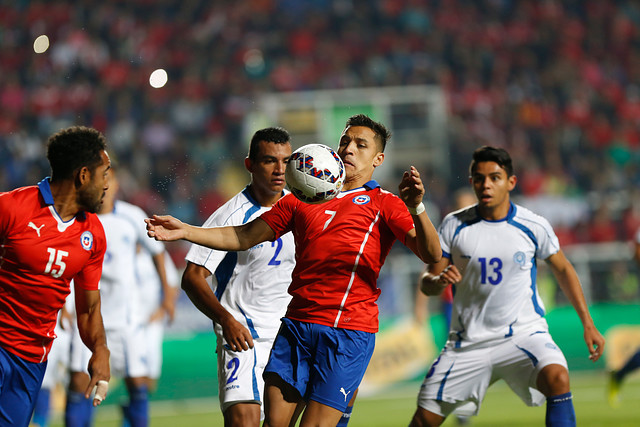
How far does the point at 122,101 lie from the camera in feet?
64.4

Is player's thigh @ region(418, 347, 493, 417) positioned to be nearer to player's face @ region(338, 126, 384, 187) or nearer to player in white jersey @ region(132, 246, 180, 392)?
player's face @ region(338, 126, 384, 187)

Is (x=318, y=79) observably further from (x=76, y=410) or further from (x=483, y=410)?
(x=76, y=410)

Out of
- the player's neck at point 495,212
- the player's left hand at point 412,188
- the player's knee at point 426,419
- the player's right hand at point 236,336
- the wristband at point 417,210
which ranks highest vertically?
the player's neck at point 495,212

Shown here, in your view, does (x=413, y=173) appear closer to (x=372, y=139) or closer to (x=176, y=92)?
(x=372, y=139)

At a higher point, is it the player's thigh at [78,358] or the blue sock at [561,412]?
the blue sock at [561,412]

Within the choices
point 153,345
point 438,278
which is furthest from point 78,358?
point 438,278

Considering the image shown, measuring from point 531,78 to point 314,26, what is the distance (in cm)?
582

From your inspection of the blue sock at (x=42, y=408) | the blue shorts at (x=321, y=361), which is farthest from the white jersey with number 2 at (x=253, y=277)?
the blue sock at (x=42, y=408)

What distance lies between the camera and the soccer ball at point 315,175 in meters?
4.62

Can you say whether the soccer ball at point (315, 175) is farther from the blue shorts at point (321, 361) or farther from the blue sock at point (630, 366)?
the blue sock at point (630, 366)

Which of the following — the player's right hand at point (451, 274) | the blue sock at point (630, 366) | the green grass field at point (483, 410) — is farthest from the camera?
the green grass field at point (483, 410)

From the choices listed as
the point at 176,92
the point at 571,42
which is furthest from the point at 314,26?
the point at 571,42

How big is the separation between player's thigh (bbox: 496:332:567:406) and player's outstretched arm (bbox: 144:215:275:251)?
236cm

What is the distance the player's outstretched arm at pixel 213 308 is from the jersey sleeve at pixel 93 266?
69cm
